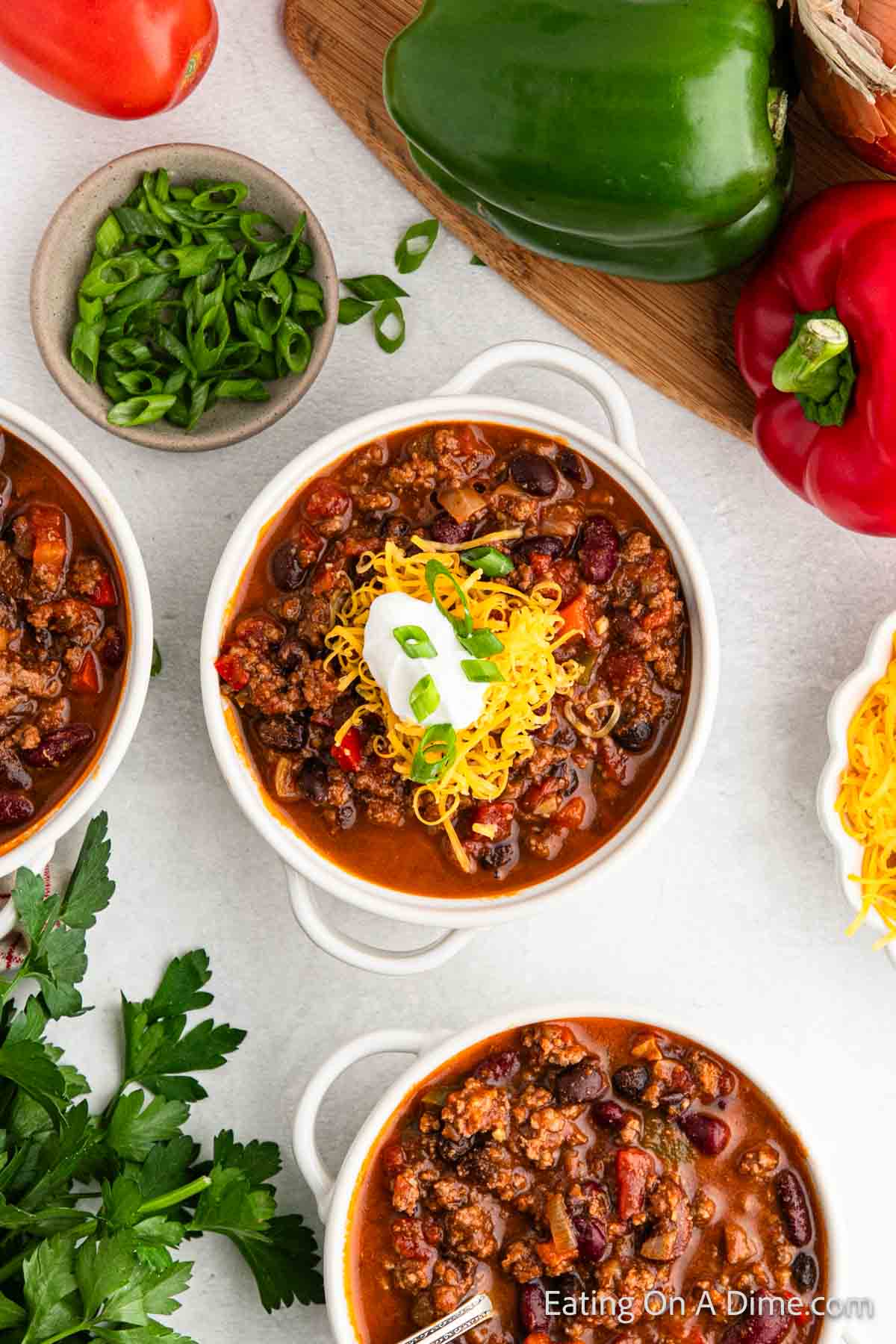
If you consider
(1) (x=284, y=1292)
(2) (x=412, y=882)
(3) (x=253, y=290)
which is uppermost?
(3) (x=253, y=290)

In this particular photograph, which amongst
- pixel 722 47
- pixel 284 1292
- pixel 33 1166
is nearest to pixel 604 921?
pixel 284 1292

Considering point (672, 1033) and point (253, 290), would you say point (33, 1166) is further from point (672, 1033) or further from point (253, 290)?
point (253, 290)

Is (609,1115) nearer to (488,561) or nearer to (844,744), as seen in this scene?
(844,744)

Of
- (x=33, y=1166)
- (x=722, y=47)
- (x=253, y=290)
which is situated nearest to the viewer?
(x=722, y=47)

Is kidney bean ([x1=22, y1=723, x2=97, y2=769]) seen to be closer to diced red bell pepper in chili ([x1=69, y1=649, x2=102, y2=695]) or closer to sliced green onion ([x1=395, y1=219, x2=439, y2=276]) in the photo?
diced red bell pepper in chili ([x1=69, y1=649, x2=102, y2=695])


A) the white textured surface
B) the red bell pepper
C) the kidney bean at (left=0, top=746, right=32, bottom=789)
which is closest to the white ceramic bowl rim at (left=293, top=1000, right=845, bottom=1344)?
the white textured surface

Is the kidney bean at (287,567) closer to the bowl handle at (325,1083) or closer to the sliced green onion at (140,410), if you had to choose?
the sliced green onion at (140,410)
